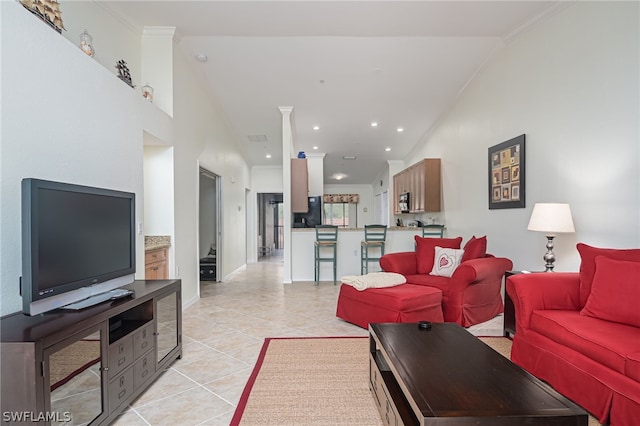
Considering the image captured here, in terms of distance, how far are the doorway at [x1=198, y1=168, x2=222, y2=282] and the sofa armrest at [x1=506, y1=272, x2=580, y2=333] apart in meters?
4.64

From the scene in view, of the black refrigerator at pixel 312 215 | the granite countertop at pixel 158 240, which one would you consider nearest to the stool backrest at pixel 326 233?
the black refrigerator at pixel 312 215

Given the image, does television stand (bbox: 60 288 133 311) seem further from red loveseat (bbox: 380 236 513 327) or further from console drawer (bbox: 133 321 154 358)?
red loveseat (bbox: 380 236 513 327)

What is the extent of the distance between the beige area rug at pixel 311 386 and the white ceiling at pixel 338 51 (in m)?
3.32

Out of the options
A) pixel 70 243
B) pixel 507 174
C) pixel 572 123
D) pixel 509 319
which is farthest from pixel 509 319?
pixel 70 243

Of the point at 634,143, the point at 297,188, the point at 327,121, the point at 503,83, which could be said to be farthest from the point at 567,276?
the point at 327,121

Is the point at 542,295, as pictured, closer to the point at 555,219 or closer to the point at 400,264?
the point at 555,219

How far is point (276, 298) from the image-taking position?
4445 mm

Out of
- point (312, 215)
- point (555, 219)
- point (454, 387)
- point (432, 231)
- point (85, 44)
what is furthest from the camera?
point (312, 215)

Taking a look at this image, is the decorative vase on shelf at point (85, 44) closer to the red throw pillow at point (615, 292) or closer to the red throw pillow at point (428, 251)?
the red throw pillow at point (428, 251)

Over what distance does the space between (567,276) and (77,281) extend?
3.23 meters

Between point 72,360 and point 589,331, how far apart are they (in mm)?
2743

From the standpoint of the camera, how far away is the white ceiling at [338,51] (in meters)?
3.25

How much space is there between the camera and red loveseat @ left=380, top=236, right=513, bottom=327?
307 centimetres

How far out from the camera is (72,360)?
1452mm
